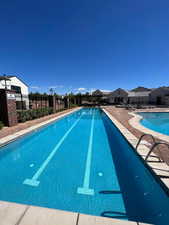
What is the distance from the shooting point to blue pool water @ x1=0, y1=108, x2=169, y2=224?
2.78 meters

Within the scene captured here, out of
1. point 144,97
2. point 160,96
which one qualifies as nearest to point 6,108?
point 160,96

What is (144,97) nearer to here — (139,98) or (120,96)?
(139,98)

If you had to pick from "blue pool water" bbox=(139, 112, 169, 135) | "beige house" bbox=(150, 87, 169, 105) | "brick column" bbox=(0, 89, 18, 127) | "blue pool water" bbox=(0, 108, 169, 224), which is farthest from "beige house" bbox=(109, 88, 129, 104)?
"blue pool water" bbox=(0, 108, 169, 224)

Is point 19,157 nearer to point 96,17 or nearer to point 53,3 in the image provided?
point 53,3

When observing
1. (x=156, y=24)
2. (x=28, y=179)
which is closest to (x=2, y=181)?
(x=28, y=179)

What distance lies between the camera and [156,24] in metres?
10.6

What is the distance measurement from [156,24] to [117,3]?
435cm

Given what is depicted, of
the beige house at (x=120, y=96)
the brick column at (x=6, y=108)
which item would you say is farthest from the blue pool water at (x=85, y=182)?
the beige house at (x=120, y=96)

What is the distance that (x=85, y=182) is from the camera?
3713 mm

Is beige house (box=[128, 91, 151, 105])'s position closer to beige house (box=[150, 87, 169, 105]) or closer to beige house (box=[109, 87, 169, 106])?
beige house (box=[109, 87, 169, 106])

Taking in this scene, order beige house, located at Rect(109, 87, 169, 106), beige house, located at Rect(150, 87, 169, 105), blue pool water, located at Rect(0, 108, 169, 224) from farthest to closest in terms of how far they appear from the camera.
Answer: beige house, located at Rect(109, 87, 169, 106) → beige house, located at Rect(150, 87, 169, 105) → blue pool water, located at Rect(0, 108, 169, 224)

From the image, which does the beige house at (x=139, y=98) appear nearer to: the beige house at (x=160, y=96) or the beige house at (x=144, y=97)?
the beige house at (x=144, y=97)

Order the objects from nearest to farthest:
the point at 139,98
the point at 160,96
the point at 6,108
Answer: the point at 6,108 → the point at 160,96 → the point at 139,98

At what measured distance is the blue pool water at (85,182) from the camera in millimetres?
2775
